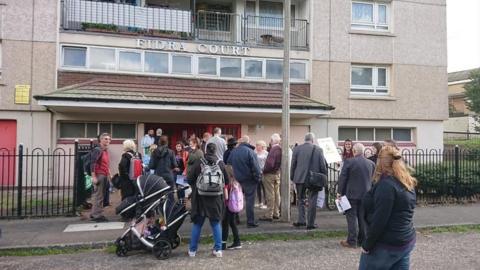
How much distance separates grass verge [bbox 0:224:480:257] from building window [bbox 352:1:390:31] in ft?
36.3

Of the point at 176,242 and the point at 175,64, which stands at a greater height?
the point at 175,64

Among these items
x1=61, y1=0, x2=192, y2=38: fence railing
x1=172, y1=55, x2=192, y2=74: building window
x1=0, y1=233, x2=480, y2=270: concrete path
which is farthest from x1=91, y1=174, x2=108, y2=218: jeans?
x1=61, y1=0, x2=192, y2=38: fence railing

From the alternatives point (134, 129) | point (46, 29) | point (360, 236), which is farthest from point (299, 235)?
point (46, 29)

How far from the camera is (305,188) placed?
26.8ft

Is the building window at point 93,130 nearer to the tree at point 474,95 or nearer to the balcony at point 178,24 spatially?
the balcony at point 178,24

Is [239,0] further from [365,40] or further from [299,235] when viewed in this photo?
[299,235]

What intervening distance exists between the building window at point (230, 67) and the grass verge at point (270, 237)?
29.8 feet

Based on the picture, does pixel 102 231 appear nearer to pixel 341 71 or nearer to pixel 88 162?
pixel 88 162

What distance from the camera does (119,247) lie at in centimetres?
642

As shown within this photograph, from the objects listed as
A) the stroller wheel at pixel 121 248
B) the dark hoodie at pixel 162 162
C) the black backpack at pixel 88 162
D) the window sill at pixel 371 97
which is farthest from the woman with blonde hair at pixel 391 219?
the window sill at pixel 371 97

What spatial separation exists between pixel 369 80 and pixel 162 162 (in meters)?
11.8

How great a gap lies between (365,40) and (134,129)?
999cm

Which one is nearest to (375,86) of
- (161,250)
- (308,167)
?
(308,167)

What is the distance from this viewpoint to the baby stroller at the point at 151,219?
6.38 m
